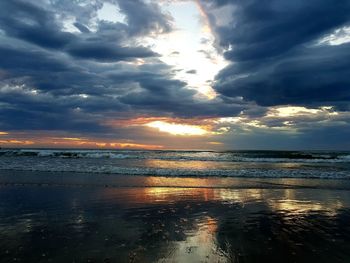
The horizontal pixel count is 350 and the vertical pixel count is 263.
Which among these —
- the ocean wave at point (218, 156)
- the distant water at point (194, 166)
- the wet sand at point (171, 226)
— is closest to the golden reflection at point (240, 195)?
the wet sand at point (171, 226)

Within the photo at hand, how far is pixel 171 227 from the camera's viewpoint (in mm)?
10727

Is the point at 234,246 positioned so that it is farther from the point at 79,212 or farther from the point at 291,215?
the point at 79,212

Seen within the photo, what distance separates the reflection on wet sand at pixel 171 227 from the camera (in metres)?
7.97

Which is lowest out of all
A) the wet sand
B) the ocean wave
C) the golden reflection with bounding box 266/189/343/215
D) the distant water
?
the wet sand

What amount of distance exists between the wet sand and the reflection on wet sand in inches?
0.9

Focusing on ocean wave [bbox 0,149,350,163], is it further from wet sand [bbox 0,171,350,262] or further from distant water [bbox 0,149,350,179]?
wet sand [bbox 0,171,350,262]

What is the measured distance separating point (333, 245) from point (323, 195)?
993 centimetres

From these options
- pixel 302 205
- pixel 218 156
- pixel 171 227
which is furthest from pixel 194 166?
pixel 218 156

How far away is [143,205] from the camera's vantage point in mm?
14547

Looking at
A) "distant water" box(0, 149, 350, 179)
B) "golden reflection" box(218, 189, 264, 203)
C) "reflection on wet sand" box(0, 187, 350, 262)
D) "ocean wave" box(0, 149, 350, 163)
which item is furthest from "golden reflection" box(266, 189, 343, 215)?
"ocean wave" box(0, 149, 350, 163)

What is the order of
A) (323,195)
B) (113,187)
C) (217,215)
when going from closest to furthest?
(217,215)
(323,195)
(113,187)

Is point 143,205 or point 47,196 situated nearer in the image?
point 143,205

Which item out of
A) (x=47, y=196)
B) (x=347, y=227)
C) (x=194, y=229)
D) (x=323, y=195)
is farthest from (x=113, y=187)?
(x=347, y=227)

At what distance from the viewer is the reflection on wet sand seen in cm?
797
